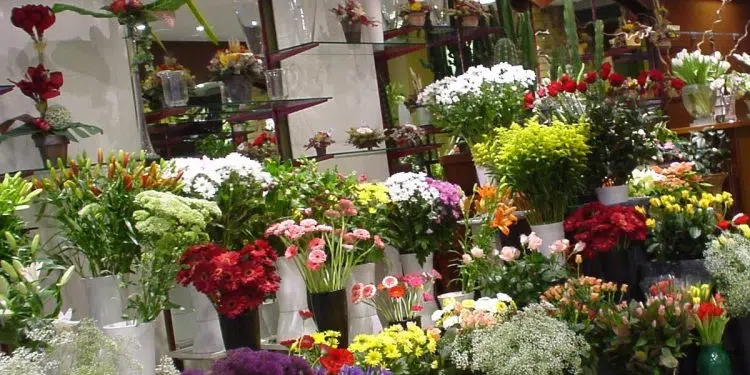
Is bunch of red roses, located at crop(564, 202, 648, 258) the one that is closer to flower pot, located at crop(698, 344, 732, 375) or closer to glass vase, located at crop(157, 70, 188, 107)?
flower pot, located at crop(698, 344, 732, 375)

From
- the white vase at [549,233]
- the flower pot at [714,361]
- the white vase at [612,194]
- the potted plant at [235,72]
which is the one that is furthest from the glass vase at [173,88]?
the flower pot at [714,361]

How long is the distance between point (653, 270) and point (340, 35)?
2065 mm

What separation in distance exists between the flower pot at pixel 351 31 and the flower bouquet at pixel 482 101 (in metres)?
0.66

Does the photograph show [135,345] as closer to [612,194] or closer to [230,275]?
[230,275]

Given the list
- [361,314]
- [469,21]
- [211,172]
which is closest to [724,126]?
[469,21]

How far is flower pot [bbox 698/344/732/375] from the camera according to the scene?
332 cm

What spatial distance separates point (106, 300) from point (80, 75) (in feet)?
3.63

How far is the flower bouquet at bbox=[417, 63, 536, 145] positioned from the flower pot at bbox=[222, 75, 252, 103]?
3.04ft

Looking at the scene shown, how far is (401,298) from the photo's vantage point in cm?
358

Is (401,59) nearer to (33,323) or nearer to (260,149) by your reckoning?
(260,149)

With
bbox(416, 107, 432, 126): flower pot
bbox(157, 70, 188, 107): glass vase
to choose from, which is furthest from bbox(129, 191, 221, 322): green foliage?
bbox(416, 107, 432, 126): flower pot

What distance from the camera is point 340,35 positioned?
4.94m

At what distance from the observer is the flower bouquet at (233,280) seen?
9.78 ft

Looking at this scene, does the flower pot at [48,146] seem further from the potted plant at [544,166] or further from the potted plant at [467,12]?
the potted plant at [467,12]
